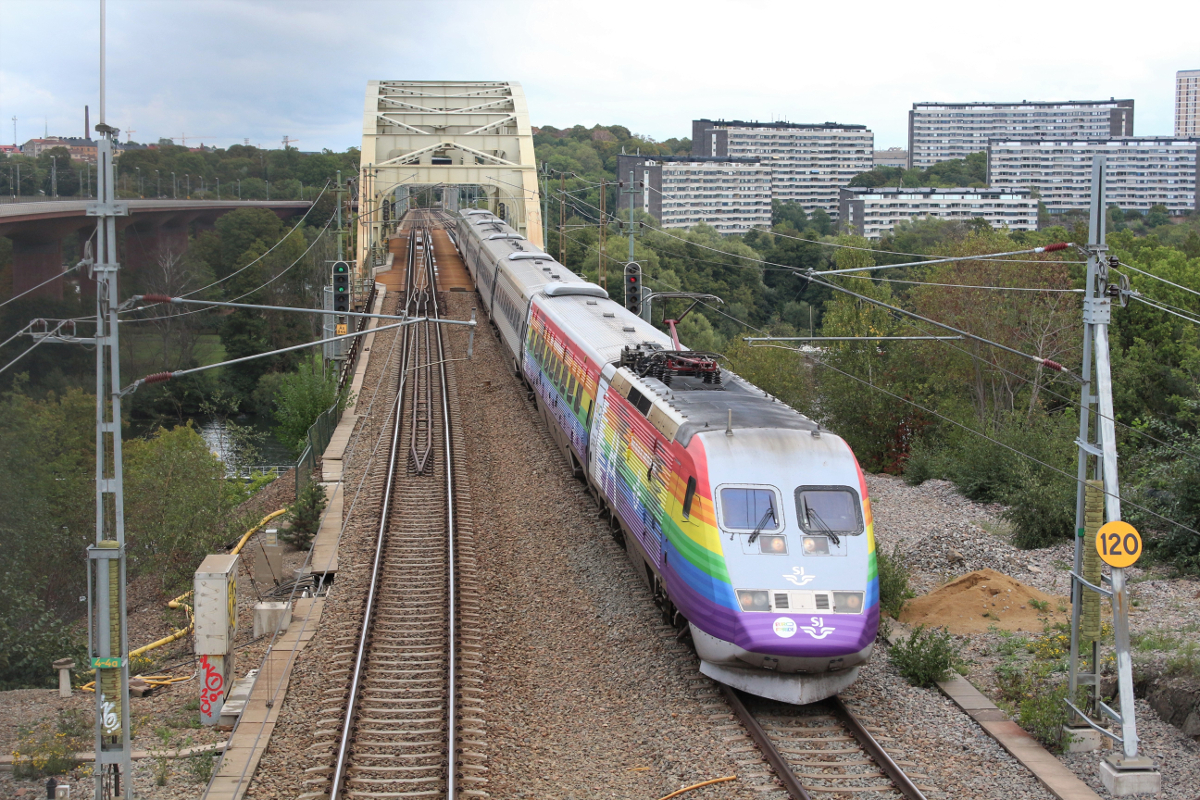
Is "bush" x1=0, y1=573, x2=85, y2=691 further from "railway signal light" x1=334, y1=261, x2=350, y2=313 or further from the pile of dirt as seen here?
the pile of dirt

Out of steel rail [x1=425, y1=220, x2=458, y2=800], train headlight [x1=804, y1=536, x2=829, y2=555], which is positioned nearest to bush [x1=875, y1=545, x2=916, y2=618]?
train headlight [x1=804, y1=536, x2=829, y2=555]

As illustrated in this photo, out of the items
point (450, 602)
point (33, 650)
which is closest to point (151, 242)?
point (33, 650)

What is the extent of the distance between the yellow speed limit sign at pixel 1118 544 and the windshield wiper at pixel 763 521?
3368 millimetres

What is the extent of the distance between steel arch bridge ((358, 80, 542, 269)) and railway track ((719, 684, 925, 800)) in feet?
135

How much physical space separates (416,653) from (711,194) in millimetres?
168255

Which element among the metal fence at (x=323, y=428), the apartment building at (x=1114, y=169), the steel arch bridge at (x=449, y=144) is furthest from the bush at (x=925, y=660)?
the apartment building at (x=1114, y=169)

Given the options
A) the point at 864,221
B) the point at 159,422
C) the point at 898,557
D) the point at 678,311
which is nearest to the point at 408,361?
the point at 898,557

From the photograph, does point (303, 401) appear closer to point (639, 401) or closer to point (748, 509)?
point (639, 401)

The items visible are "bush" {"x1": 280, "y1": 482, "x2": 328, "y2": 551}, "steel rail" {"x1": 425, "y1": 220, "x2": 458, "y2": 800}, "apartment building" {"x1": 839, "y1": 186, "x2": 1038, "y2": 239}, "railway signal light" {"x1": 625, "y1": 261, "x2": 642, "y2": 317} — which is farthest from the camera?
"apartment building" {"x1": 839, "y1": 186, "x2": 1038, "y2": 239}

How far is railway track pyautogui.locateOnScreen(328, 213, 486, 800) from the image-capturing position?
10727mm

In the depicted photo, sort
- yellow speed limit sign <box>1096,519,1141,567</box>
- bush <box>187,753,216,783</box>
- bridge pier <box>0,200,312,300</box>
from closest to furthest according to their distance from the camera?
bush <box>187,753,216,783</box> < yellow speed limit sign <box>1096,519,1141,567</box> < bridge pier <box>0,200,312,300</box>

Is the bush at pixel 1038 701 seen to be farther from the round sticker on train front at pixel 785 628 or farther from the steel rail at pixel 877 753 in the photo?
the round sticker on train front at pixel 785 628

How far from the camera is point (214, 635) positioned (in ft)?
41.4

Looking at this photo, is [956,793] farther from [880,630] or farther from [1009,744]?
[880,630]
